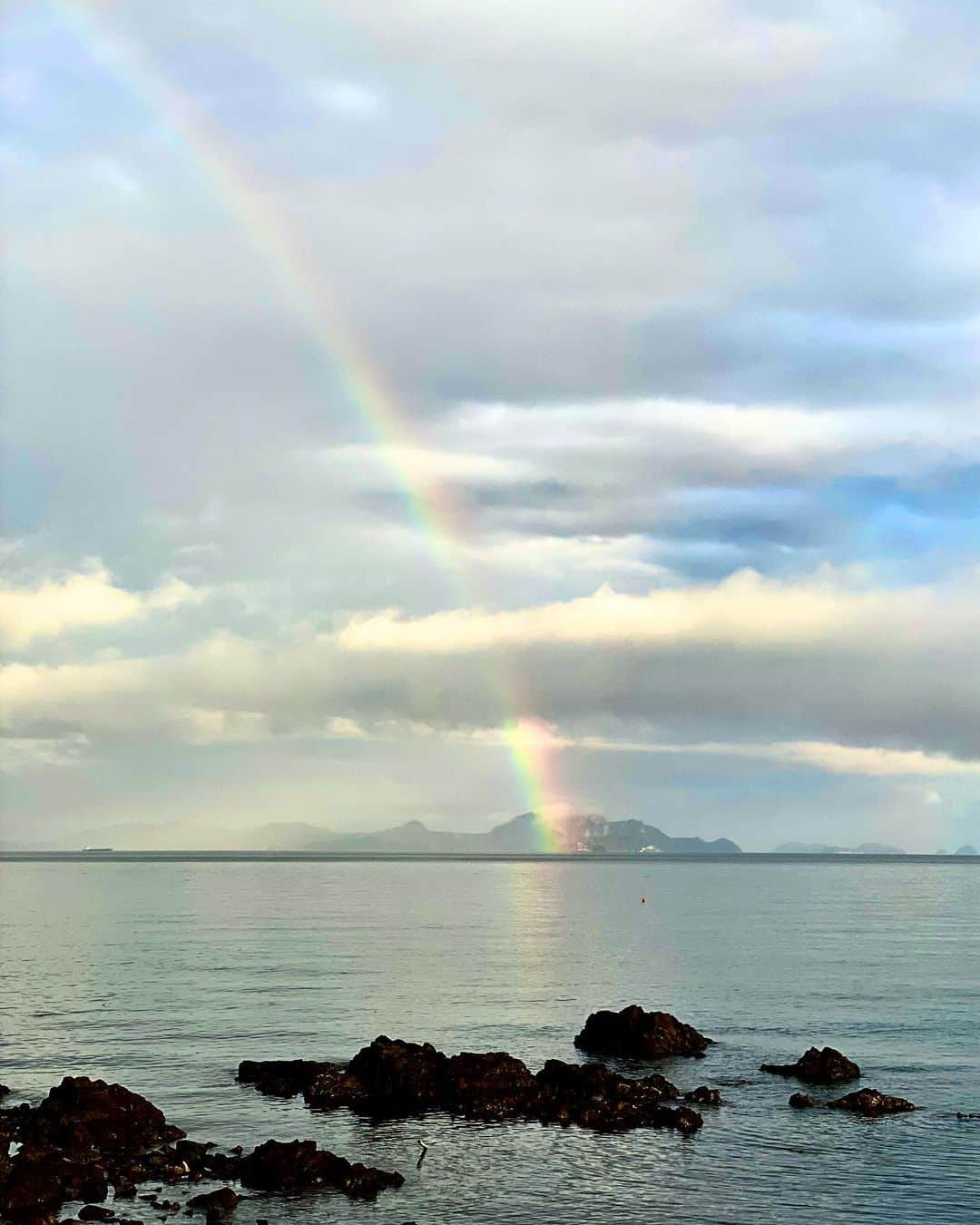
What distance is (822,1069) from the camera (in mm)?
71750

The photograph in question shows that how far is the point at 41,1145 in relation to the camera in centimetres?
5369

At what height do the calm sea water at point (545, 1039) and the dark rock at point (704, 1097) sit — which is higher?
the dark rock at point (704, 1097)

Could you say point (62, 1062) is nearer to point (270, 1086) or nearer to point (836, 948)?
point (270, 1086)

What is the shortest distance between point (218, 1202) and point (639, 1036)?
37.8 metres

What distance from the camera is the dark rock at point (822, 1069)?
71250mm

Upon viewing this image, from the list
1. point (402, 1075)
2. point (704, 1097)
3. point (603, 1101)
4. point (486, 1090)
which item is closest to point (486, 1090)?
point (486, 1090)

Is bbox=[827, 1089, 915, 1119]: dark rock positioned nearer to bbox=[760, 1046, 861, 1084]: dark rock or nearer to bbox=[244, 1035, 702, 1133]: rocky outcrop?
bbox=[760, 1046, 861, 1084]: dark rock

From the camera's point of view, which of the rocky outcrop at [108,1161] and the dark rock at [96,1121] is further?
the dark rock at [96,1121]

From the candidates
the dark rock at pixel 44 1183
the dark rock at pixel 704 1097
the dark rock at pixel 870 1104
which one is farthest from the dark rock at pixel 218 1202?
→ the dark rock at pixel 870 1104

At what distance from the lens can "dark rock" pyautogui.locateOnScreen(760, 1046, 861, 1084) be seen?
71.2 metres

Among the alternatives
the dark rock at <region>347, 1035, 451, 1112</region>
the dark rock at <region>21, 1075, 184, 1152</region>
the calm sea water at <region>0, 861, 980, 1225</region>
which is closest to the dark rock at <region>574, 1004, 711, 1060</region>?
the calm sea water at <region>0, 861, 980, 1225</region>

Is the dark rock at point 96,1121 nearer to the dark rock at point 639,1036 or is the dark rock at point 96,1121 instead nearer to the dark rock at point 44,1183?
the dark rock at point 44,1183

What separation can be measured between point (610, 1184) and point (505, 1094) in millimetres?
14023

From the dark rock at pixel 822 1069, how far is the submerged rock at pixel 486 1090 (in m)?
8.43
